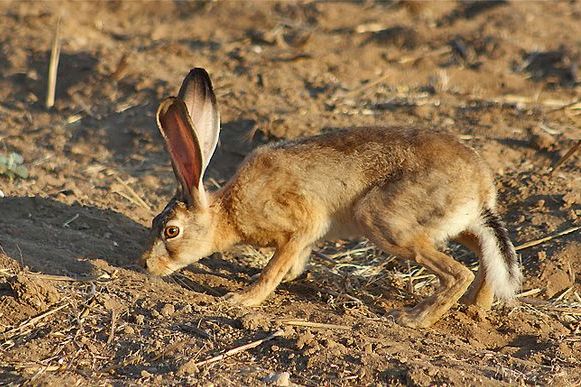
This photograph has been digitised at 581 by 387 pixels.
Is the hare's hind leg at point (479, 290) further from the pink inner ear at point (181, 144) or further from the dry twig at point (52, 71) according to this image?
the dry twig at point (52, 71)

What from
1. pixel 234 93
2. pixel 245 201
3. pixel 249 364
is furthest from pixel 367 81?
pixel 249 364

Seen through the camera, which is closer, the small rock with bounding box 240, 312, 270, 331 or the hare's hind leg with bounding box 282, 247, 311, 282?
the small rock with bounding box 240, 312, 270, 331

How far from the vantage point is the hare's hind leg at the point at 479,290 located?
6664 millimetres

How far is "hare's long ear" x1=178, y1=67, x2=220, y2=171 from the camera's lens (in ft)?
21.9

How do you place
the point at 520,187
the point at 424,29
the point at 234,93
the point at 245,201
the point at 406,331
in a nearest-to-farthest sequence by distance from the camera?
1. the point at 406,331
2. the point at 245,201
3. the point at 520,187
4. the point at 234,93
5. the point at 424,29

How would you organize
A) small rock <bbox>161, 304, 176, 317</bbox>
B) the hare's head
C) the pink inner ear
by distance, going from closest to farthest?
small rock <bbox>161, 304, 176, 317</bbox> < the pink inner ear < the hare's head

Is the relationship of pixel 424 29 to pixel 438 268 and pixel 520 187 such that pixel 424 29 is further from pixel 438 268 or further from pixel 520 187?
pixel 438 268

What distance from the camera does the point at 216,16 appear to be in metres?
12.9

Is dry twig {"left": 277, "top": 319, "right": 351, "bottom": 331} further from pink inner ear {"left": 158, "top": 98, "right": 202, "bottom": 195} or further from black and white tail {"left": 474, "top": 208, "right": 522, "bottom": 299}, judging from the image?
pink inner ear {"left": 158, "top": 98, "right": 202, "bottom": 195}

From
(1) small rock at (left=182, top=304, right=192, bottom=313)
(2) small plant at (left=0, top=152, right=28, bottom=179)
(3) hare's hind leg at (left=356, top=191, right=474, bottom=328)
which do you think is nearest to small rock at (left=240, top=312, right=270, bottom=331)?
(1) small rock at (left=182, top=304, right=192, bottom=313)

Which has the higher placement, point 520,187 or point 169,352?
point 169,352

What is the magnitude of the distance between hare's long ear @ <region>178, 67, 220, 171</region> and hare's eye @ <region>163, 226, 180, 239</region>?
521 mm

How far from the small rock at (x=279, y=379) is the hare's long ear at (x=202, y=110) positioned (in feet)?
6.73

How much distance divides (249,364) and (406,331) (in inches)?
51.3
